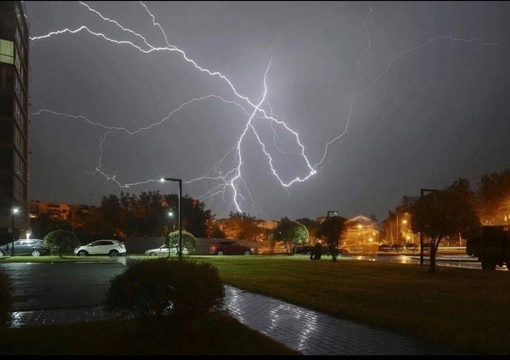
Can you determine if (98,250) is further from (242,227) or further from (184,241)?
(242,227)

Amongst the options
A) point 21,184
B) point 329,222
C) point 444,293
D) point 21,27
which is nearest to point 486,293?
point 444,293

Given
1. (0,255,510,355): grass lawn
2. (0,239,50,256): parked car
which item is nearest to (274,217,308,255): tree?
(0,239,50,256): parked car

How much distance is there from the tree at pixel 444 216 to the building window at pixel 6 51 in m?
47.6

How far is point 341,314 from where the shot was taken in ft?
31.2

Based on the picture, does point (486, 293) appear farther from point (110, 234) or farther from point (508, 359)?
point (110, 234)

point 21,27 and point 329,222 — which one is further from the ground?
point 21,27

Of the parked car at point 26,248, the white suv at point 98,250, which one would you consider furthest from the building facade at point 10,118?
the white suv at point 98,250

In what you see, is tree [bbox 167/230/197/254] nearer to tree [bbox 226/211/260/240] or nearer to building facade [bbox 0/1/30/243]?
building facade [bbox 0/1/30/243]

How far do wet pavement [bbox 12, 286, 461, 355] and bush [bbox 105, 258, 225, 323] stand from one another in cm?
123

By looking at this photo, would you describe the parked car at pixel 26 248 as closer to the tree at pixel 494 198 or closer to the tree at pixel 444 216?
the tree at pixel 444 216

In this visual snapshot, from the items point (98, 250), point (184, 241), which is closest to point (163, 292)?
point (184, 241)

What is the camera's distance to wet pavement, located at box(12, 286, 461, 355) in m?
6.93

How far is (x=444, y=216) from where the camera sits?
20.8m

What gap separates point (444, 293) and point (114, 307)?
8.36 meters
